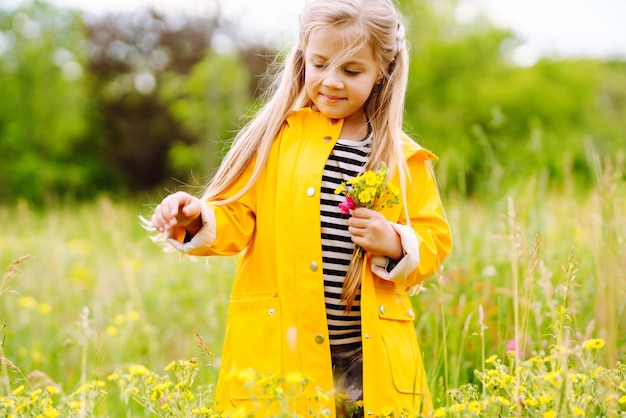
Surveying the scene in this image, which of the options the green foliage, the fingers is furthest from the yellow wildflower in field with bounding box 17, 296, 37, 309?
the green foliage

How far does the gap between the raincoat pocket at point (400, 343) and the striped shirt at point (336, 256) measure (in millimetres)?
99

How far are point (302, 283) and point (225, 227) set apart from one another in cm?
29

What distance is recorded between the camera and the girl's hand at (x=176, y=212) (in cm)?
196

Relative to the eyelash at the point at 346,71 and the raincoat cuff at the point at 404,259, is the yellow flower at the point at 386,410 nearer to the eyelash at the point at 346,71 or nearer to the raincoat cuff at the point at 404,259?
the raincoat cuff at the point at 404,259

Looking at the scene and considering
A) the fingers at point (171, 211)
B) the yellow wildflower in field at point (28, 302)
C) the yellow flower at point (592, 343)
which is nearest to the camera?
the yellow flower at point (592, 343)

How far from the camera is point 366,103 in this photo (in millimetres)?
2383

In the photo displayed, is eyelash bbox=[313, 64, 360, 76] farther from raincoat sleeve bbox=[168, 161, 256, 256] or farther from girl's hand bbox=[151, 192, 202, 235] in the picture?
girl's hand bbox=[151, 192, 202, 235]

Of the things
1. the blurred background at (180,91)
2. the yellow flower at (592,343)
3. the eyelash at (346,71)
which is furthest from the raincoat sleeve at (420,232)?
the blurred background at (180,91)

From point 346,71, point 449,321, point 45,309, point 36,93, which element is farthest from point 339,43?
point 36,93

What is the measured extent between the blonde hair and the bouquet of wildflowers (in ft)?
0.61

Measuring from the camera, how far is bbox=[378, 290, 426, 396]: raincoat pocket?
2113mm

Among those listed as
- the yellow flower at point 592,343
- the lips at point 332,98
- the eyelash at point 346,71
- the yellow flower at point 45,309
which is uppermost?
the eyelash at point 346,71

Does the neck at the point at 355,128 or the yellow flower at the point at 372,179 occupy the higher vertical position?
the neck at the point at 355,128

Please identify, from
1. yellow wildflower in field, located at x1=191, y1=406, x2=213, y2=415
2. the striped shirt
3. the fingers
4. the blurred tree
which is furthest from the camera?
the blurred tree
